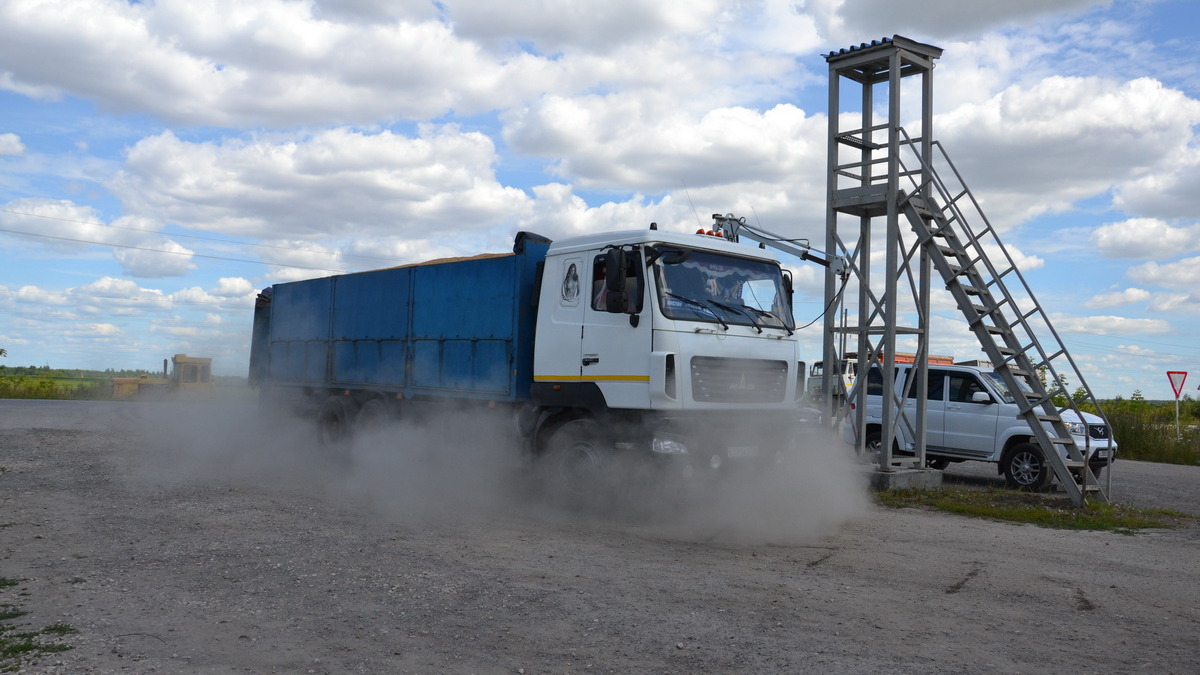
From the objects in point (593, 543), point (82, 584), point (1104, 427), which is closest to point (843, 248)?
point (1104, 427)

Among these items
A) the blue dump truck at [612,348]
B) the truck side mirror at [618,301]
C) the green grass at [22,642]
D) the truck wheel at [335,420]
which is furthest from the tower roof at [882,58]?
the green grass at [22,642]

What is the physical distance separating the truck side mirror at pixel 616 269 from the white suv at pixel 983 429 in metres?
5.57

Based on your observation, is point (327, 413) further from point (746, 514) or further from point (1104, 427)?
point (1104, 427)

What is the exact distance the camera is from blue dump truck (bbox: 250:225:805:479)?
29.7ft

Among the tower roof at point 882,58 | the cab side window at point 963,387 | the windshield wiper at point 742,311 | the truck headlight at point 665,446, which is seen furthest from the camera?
the cab side window at point 963,387

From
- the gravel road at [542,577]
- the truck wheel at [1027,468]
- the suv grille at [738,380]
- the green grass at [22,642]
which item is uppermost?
the suv grille at [738,380]

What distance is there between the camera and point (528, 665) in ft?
15.7

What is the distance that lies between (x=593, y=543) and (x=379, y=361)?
5.91m

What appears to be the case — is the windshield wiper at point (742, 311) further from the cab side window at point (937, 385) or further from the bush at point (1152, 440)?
the bush at point (1152, 440)

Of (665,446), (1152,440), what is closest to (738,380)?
(665,446)

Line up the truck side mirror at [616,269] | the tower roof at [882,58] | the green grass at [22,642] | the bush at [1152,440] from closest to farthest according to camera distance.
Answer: the green grass at [22,642] < the truck side mirror at [616,269] < the tower roof at [882,58] < the bush at [1152,440]

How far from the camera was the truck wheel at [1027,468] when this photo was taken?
13484mm

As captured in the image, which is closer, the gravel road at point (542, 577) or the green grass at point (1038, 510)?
the gravel road at point (542, 577)

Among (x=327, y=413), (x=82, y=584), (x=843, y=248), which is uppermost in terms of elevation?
(x=843, y=248)
